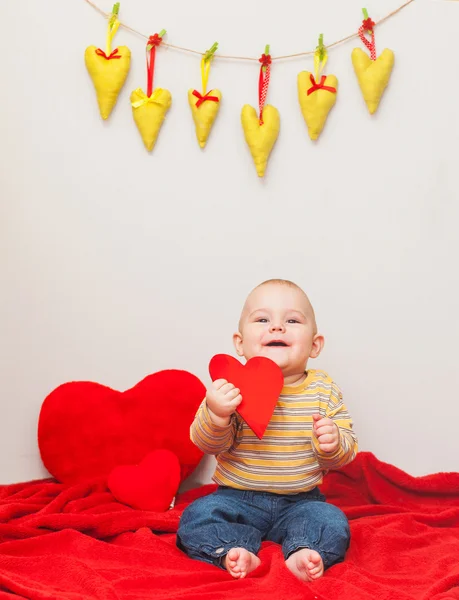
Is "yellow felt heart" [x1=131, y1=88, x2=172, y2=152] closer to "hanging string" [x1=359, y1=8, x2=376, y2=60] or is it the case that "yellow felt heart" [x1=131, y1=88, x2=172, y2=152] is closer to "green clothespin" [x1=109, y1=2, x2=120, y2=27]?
"green clothespin" [x1=109, y1=2, x2=120, y2=27]

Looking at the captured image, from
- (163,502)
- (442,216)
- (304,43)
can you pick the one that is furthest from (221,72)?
(163,502)

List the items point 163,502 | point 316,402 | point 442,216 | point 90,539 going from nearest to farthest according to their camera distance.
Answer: point 90,539
point 316,402
point 163,502
point 442,216

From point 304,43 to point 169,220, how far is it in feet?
1.70

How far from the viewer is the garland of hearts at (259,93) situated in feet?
5.62

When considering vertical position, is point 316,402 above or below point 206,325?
below

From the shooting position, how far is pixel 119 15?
1760mm

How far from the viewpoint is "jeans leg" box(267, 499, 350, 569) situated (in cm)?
124

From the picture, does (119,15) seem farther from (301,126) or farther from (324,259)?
(324,259)

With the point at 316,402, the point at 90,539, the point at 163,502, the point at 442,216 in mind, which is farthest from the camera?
the point at 442,216

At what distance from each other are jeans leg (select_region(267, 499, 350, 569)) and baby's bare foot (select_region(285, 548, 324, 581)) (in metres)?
0.02

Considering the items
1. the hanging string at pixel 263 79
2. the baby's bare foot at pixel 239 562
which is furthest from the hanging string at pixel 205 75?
the baby's bare foot at pixel 239 562

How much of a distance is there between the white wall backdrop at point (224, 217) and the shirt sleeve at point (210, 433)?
0.40m

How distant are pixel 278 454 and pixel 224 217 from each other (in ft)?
2.04

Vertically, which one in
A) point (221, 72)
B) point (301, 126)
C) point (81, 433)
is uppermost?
point (221, 72)
